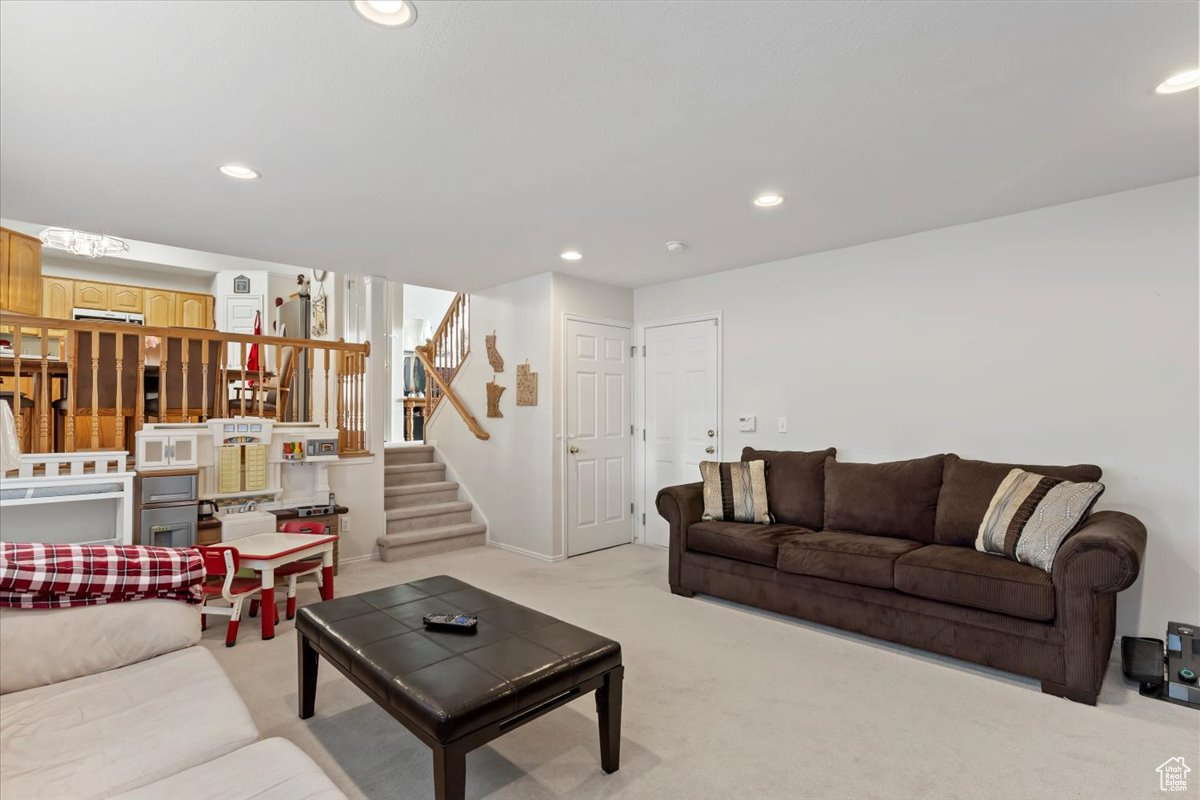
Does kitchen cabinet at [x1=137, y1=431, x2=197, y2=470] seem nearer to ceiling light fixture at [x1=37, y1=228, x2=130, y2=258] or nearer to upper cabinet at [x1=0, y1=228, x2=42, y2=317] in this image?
upper cabinet at [x1=0, y1=228, x2=42, y2=317]

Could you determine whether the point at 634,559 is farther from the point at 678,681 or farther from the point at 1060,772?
the point at 1060,772

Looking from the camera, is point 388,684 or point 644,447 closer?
point 388,684

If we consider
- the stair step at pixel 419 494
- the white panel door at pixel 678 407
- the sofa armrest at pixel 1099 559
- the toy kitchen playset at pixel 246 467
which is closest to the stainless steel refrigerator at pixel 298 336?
the stair step at pixel 419 494

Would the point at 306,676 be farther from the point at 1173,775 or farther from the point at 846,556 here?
the point at 1173,775

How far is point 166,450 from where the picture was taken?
3.66 meters

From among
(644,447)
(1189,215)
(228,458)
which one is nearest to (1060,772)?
(1189,215)

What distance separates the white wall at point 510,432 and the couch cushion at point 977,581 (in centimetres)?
279

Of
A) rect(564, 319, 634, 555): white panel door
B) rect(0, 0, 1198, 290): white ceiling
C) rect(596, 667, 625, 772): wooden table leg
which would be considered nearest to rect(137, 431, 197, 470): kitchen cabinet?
rect(0, 0, 1198, 290): white ceiling

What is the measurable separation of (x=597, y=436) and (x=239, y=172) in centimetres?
329

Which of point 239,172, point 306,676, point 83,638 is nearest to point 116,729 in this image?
point 83,638

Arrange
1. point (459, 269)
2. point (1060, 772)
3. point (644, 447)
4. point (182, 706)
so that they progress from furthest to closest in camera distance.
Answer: point (644, 447)
point (459, 269)
point (1060, 772)
point (182, 706)

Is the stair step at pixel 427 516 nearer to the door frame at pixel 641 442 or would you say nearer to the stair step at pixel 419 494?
the stair step at pixel 419 494

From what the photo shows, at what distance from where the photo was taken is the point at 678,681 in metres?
2.69

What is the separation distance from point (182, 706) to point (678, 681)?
74.9 inches
